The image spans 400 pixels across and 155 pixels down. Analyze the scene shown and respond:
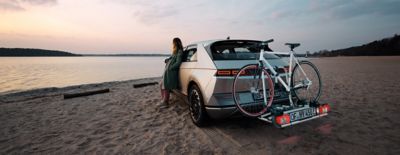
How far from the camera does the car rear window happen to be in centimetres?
353

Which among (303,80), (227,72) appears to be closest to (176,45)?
(227,72)

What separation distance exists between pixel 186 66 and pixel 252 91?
5.50 feet

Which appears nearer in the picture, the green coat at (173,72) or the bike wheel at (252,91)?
the bike wheel at (252,91)

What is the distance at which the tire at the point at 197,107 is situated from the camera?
361cm

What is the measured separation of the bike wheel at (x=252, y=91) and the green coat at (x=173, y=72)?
2.05 metres

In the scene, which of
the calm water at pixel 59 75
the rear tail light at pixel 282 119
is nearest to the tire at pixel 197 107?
the rear tail light at pixel 282 119

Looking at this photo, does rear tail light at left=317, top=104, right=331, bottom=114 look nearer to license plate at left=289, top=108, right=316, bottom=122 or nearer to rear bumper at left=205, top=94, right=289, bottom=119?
license plate at left=289, top=108, right=316, bottom=122

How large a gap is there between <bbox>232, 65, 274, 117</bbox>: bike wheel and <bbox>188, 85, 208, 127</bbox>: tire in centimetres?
70

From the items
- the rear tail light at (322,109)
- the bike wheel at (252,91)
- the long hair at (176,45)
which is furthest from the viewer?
the long hair at (176,45)

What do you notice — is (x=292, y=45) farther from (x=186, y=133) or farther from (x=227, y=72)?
(x=186, y=133)

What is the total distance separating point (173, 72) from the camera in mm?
4969

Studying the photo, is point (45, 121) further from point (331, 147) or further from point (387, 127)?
point (387, 127)

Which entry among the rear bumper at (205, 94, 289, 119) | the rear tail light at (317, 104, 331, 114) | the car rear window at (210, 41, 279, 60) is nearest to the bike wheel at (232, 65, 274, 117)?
the rear bumper at (205, 94, 289, 119)

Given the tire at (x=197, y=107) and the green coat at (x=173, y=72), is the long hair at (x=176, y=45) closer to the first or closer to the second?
the green coat at (x=173, y=72)
